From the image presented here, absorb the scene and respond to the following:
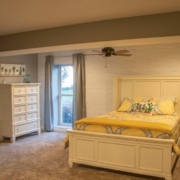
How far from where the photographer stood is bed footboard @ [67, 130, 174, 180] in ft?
10.4

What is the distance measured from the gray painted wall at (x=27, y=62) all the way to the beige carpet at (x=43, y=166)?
1.82 meters

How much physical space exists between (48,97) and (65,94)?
55cm

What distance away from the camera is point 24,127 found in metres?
5.66

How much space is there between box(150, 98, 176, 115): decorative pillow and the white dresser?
315 centimetres

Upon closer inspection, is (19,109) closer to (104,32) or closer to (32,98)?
(32,98)

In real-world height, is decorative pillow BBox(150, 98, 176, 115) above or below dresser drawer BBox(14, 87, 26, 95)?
below

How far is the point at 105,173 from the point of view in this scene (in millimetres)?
3545

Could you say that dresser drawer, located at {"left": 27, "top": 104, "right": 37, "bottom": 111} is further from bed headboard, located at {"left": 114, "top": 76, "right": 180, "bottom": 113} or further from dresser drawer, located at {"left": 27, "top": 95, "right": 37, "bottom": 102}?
bed headboard, located at {"left": 114, "top": 76, "right": 180, "bottom": 113}

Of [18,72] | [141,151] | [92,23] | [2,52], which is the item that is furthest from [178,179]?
[18,72]

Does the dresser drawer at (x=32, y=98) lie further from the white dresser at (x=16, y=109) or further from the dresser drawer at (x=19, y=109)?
the dresser drawer at (x=19, y=109)

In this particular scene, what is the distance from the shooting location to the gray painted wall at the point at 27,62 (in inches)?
229

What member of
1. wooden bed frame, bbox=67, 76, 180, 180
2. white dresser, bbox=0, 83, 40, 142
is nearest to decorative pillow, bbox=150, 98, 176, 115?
wooden bed frame, bbox=67, 76, 180, 180

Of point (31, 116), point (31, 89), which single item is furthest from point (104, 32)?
point (31, 116)

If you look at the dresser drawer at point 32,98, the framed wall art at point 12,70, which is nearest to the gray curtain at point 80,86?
the dresser drawer at point 32,98
